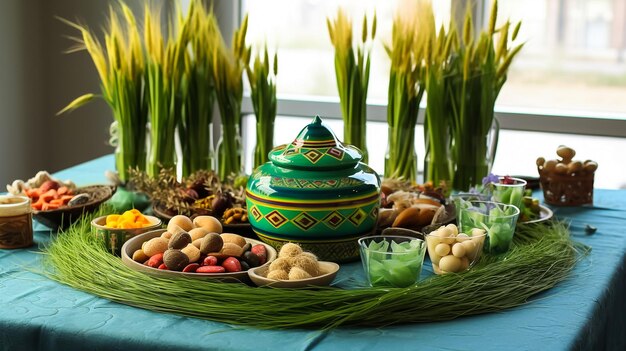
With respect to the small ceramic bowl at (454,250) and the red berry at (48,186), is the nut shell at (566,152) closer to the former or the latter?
the small ceramic bowl at (454,250)

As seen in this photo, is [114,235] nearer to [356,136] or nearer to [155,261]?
[155,261]

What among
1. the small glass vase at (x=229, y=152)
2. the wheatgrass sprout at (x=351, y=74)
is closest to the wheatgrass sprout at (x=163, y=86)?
the small glass vase at (x=229, y=152)

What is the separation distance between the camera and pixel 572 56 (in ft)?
11.8

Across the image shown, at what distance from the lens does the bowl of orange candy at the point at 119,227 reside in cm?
188

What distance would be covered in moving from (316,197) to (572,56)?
2093mm

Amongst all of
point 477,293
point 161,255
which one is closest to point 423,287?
point 477,293

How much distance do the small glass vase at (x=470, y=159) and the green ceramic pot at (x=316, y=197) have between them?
2.08 ft

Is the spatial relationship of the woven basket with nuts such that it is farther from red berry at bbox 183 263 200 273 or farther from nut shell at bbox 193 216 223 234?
red berry at bbox 183 263 200 273

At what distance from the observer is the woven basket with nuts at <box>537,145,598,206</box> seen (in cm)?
246

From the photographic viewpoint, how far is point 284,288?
1.62 metres

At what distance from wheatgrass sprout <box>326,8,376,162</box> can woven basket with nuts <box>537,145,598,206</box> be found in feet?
1.65

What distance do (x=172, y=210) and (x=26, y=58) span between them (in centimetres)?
218

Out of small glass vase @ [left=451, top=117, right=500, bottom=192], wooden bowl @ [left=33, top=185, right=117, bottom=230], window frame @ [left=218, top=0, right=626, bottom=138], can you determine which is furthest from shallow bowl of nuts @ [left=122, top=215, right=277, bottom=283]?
window frame @ [left=218, top=0, right=626, bottom=138]

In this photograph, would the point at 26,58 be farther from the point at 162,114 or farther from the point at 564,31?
the point at 564,31
